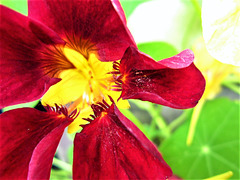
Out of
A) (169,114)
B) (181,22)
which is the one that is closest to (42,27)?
(181,22)

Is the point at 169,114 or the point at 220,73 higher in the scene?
the point at 220,73

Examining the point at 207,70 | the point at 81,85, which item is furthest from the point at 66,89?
the point at 207,70

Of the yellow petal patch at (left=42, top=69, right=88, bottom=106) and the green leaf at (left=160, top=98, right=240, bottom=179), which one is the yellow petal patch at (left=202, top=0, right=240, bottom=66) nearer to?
the yellow petal patch at (left=42, top=69, right=88, bottom=106)

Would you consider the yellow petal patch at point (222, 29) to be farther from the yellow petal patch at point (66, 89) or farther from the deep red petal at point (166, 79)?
the yellow petal patch at point (66, 89)

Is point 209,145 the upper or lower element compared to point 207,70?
lower

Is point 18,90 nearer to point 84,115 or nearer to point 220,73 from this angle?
point 84,115

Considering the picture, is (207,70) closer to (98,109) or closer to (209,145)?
(209,145)
